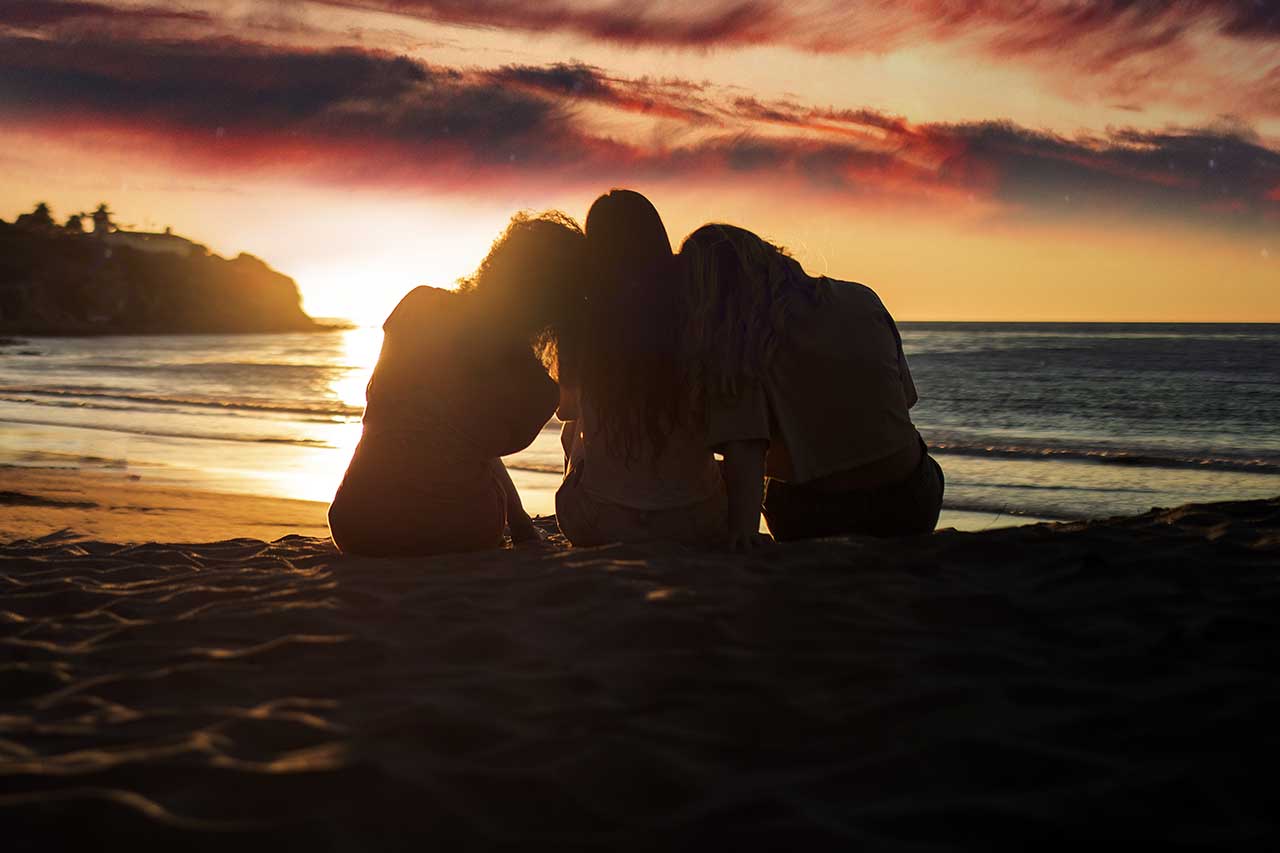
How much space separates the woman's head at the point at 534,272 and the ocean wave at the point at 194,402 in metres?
16.6

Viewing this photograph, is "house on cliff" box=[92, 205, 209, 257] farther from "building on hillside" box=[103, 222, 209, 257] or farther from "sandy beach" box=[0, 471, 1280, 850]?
"sandy beach" box=[0, 471, 1280, 850]

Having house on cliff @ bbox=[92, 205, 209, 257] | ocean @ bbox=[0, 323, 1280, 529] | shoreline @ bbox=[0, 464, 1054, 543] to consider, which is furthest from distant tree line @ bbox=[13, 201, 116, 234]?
shoreline @ bbox=[0, 464, 1054, 543]

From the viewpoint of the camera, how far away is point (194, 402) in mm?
20750

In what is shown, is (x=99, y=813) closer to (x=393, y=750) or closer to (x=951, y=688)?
(x=393, y=750)

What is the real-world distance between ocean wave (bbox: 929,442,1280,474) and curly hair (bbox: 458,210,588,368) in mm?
10107

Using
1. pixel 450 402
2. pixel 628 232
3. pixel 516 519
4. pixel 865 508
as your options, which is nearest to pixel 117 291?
pixel 516 519

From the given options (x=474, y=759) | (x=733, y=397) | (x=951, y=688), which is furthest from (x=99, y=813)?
(x=733, y=397)

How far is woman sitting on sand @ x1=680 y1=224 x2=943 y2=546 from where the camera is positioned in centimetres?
345

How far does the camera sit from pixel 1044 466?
459 inches

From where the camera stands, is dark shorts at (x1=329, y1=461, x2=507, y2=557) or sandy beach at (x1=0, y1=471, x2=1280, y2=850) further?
dark shorts at (x1=329, y1=461, x2=507, y2=557)

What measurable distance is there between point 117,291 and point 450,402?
98.9 m

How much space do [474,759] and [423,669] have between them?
1.96 ft

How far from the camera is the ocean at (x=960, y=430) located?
32.6 ft

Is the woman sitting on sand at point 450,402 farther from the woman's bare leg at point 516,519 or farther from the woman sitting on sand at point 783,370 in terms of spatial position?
the woman sitting on sand at point 783,370
